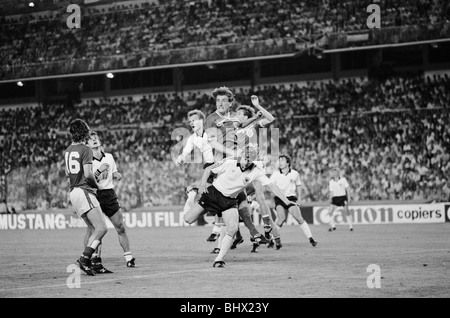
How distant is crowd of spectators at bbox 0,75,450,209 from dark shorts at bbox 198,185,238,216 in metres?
19.5

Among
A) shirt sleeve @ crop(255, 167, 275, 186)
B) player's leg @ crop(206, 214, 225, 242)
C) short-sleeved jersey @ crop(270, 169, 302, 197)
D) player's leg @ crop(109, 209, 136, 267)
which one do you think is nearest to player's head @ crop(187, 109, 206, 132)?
shirt sleeve @ crop(255, 167, 275, 186)

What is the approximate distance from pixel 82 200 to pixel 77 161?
0.61 meters

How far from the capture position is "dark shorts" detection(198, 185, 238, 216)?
44.4ft

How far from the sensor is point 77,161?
12828 mm

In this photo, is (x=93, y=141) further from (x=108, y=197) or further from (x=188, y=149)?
(x=188, y=149)

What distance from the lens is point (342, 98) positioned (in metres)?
38.7

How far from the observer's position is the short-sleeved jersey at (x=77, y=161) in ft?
42.0

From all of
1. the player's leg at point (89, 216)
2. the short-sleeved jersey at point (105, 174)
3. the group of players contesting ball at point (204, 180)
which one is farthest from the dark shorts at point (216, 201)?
the player's leg at point (89, 216)

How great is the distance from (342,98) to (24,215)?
15.4 m

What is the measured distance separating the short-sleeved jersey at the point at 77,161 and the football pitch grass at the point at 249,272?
1470mm

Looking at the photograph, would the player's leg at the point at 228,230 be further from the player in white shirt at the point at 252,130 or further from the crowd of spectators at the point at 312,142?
the crowd of spectators at the point at 312,142

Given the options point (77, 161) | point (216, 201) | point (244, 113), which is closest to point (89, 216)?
point (77, 161)

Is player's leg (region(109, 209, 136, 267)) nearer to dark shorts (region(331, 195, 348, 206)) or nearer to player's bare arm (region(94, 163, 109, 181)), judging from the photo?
player's bare arm (region(94, 163, 109, 181))

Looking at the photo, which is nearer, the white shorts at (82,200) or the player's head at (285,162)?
the white shorts at (82,200)
